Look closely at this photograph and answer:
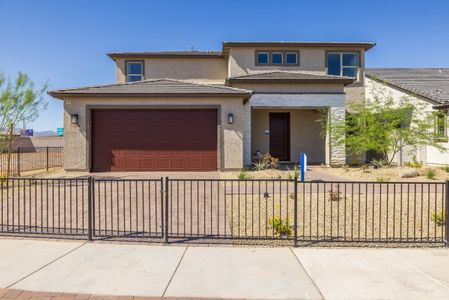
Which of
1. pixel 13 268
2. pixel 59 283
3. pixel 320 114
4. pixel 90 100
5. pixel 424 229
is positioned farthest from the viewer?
pixel 320 114

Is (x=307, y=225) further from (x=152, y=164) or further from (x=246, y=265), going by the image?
(x=152, y=164)

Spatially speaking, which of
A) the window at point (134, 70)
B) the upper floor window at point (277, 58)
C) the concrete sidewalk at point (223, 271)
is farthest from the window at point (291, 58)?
the concrete sidewalk at point (223, 271)

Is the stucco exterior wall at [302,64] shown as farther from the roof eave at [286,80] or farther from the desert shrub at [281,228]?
the desert shrub at [281,228]

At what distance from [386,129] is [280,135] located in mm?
6335

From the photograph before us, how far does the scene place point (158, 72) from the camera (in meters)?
22.4

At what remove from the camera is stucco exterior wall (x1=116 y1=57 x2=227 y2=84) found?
73.3 ft

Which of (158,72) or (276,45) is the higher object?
(276,45)

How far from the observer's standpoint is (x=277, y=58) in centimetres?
2122

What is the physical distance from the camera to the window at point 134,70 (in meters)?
22.4

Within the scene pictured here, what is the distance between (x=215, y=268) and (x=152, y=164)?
11721 millimetres

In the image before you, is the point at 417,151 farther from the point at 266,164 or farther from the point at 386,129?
the point at 266,164

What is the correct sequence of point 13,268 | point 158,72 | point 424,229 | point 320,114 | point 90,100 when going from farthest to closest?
point 158,72 → point 320,114 → point 90,100 → point 424,229 → point 13,268

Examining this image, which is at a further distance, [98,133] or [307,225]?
[98,133]

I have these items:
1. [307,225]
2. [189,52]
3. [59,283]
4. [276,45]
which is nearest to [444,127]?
[276,45]
